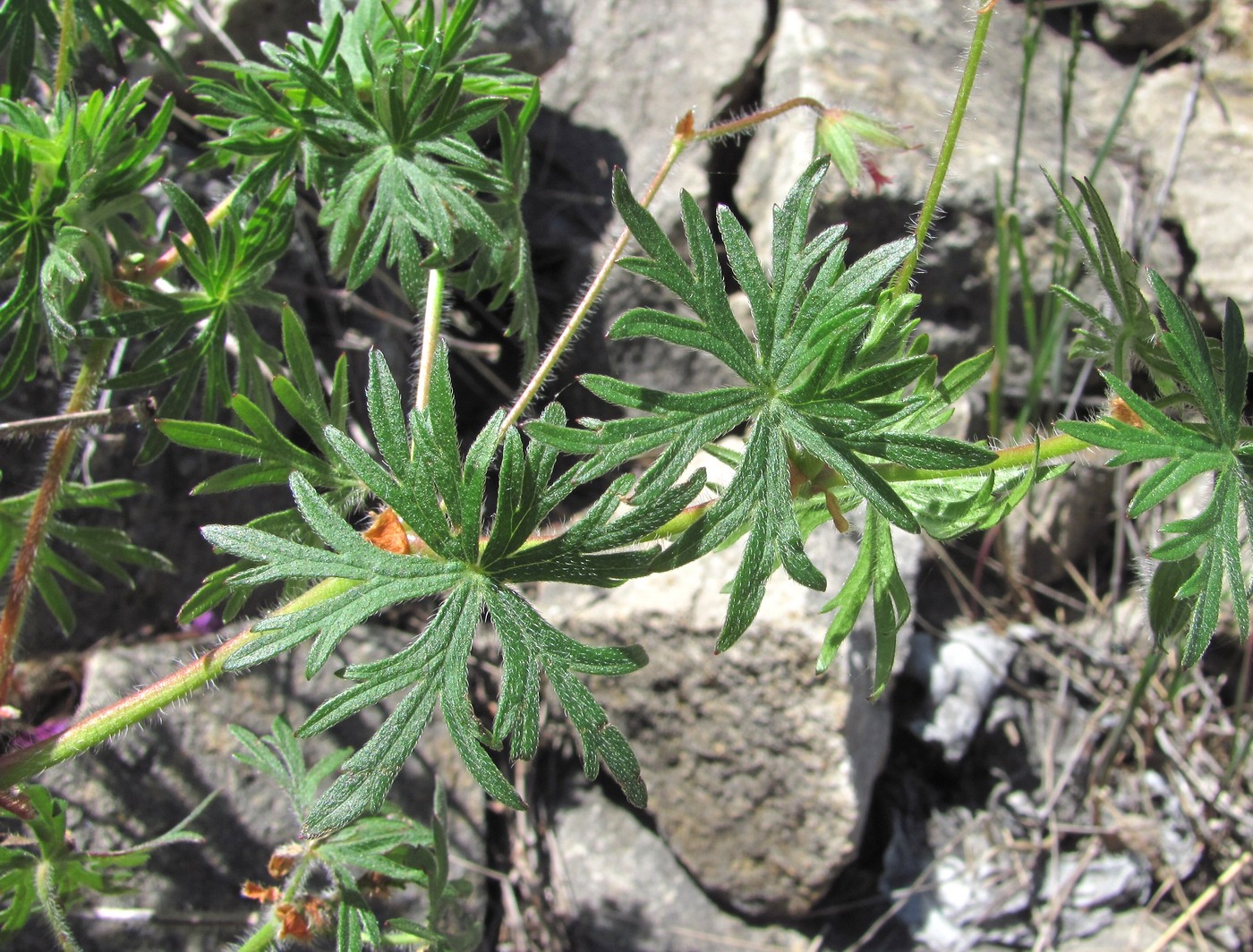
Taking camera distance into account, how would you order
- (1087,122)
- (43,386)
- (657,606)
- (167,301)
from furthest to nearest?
1. (1087,122)
2. (657,606)
3. (43,386)
4. (167,301)

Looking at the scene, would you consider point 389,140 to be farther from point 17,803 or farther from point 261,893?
point 261,893

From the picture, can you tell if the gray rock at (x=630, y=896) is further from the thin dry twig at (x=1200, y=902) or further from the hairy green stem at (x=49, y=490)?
the hairy green stem at (x=49, y=490)

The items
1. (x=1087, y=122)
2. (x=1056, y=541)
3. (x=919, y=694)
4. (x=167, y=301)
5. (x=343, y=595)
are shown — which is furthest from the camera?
(x=1087, y=122)

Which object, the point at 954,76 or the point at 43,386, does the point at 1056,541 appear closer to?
the point at 954,76

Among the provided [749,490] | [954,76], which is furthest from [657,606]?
[954,76]

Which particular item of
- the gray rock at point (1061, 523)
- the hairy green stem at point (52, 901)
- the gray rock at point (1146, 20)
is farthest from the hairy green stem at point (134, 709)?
the gray rock at point (1146, 20)

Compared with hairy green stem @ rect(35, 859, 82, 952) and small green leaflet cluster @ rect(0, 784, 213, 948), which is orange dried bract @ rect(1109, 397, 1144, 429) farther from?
hairy green stem @ rect(35, 859, 82, 952)

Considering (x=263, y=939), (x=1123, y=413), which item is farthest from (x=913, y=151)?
(x=263, y=939)
